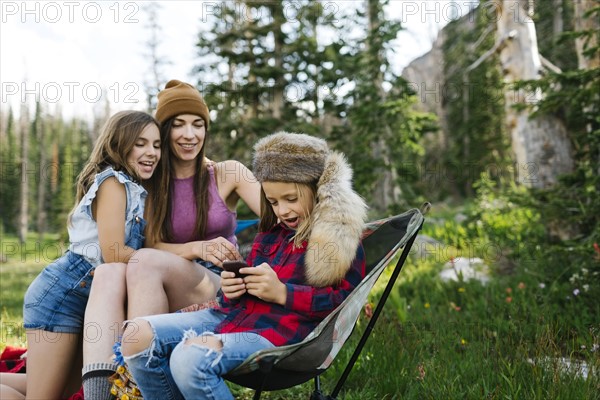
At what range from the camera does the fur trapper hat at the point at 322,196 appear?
2.02 metres

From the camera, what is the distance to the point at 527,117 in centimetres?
519

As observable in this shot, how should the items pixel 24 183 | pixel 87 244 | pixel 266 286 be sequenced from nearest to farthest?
pixel 266 286 < pixel 87 244 < pixel 24 183

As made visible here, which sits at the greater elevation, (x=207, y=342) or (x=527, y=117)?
(x=527, y=117)

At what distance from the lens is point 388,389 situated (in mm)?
2650

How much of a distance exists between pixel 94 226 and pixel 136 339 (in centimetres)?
88

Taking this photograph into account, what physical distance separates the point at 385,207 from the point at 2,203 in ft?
103

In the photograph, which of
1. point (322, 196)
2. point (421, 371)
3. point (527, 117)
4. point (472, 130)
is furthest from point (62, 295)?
point (472, 130)

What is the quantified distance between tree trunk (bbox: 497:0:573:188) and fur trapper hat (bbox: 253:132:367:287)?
9.70 feet

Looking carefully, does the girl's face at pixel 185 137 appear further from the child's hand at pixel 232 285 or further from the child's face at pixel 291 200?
the child's hand at pixel 232 285

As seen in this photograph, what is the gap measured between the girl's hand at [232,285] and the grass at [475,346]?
868mm

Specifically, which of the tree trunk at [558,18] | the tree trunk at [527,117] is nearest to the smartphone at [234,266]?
the tree trunk at [527,117]

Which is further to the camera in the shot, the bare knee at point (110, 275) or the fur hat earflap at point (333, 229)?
the bare knee at point (110, 275)

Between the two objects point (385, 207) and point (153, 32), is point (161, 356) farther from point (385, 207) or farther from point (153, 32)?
point (153, 32)

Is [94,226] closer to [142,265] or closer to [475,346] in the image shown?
[142,265]
